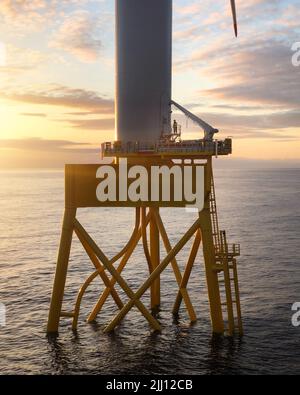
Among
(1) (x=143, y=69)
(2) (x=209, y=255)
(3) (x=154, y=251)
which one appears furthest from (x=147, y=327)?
(1) (x=143, y=69)

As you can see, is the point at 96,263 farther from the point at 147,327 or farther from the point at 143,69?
the point at 143,69

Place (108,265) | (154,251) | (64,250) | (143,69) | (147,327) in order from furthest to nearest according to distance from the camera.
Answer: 1. (154,251)
2. (147,327)
3. (143,69)
4. (108,265)
5. (64,250)

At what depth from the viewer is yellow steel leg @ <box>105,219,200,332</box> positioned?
110ft

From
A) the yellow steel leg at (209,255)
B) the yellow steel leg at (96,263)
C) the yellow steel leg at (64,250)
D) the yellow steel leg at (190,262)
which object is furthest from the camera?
the yellow steel leg at (190,262)

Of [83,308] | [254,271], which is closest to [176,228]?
[254,271]

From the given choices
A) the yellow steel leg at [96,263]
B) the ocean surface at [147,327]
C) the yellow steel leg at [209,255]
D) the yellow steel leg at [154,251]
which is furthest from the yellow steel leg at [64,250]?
the yellow steel leg at [209,255]

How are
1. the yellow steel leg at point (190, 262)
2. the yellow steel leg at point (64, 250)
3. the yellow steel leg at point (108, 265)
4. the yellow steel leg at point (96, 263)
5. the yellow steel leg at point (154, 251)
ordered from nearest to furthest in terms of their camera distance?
the yellow steel leg at point (64, 250)
the yellow steel leg at point (108, 265)
the yellow steel leg at point (96, 263)
the yellow steel leg at point (190, 262)
the yellow steel leg at point (154, 251)

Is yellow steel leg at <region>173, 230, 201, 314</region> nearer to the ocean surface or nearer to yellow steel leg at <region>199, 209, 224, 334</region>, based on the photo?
the ocean surface

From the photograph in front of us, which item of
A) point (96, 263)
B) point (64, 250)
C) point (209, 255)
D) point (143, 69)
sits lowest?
point (96, 263)

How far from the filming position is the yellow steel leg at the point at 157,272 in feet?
110

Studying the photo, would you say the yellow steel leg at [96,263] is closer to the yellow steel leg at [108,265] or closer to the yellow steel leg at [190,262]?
the yellow steel leg at [108,265]

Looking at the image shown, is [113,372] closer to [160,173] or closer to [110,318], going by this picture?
[110,318]

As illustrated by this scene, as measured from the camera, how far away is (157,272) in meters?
34.0

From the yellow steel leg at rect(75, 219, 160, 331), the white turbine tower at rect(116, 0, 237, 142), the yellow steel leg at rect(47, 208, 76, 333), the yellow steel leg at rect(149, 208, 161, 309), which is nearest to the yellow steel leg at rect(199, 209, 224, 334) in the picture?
the yellow steel leg at rect(75, 219, 160, 331)
